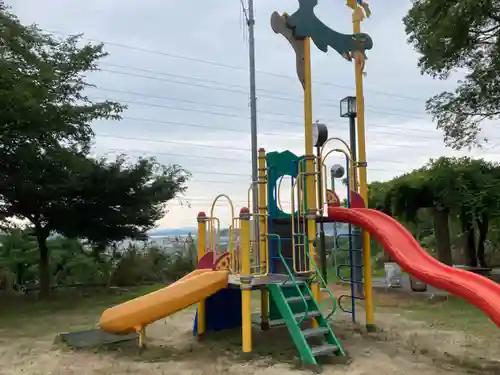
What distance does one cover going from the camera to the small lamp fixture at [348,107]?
9398 millimetres

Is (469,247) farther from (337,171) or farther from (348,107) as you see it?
(337,171)

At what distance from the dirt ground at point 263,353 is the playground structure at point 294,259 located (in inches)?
10.0

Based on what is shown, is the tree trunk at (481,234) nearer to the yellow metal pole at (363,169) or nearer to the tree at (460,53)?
the tree at (460,53)

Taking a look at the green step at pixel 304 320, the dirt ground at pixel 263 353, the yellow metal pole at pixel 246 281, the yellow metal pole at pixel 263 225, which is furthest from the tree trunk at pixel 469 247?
the yellow metal pole at pixel 246 281

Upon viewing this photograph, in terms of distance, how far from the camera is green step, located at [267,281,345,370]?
17.6ft

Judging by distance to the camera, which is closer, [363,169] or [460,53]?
[363,169]

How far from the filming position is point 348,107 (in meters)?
9.41

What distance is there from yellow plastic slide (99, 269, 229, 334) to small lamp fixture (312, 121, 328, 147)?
2914 millimetres

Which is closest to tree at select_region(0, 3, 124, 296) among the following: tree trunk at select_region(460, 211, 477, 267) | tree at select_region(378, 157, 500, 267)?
tree at select_region(378, 157, 500, 267)

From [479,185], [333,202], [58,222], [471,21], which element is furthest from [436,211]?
[58,222]

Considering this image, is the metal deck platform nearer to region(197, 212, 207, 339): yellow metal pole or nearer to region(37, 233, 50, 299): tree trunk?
region(197, 212, 207, 339): yellow metal pole

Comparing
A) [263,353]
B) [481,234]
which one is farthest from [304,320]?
[481,234]

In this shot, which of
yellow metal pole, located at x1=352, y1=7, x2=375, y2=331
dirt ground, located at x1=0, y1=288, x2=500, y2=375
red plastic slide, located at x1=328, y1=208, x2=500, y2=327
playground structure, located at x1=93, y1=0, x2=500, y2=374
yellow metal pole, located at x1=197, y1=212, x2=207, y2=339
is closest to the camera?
red plastic slide, located at x1=328, y1=208, x2=500, y2=327

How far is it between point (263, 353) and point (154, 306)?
4.58 feet
